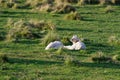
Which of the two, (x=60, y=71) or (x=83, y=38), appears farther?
(x=83, y=38)

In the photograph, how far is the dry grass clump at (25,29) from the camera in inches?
749

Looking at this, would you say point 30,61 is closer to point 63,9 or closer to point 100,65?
point 100,65

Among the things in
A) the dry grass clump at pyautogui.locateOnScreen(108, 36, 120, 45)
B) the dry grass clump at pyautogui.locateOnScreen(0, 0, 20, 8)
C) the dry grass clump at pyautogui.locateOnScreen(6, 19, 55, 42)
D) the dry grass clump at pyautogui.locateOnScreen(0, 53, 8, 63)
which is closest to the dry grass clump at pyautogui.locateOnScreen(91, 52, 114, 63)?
the dry grass clump at pyautogui.locateOnScreen(0, 53, 8, 63)

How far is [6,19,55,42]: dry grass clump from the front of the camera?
19020 mm

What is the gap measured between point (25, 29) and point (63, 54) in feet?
13.1

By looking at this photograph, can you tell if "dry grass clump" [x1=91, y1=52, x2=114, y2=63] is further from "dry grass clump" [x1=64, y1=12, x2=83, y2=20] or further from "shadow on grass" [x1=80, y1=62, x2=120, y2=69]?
"dry grass clump" [x1=64, y1=12, x2=83, y2=20]

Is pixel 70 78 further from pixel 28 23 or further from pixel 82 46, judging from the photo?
pixel 28 23

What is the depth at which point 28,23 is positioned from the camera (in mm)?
21766

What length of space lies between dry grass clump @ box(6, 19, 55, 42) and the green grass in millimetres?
364

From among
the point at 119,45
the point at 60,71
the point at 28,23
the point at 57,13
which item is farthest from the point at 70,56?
the point at 57,13

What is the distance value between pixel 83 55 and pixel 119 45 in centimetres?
241

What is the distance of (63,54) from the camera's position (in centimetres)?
1614

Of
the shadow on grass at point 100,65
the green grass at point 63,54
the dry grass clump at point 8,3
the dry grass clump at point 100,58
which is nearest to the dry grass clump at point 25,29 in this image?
the green grass at point 63,54

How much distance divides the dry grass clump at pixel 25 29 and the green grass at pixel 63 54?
364 millimetres
